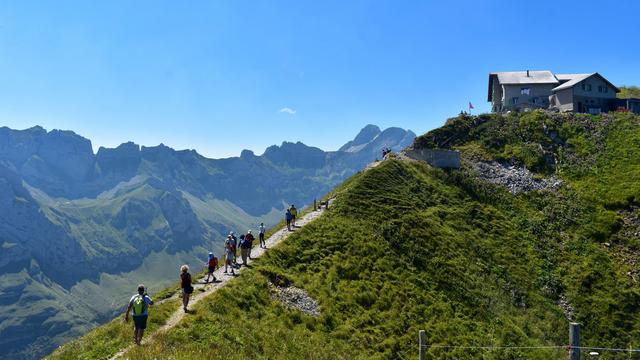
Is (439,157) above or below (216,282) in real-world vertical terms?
above

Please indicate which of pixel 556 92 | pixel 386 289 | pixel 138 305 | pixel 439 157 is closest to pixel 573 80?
pixel 556 92

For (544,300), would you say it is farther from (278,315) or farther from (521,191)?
(278,315)

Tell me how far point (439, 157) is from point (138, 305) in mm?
62279

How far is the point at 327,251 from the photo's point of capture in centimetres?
4556

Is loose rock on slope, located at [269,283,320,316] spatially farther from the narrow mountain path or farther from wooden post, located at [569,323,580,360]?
wooden post, located at [569,323,580,360]

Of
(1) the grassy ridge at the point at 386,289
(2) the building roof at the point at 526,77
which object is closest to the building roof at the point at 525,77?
(2) the building roof at the point at 526,77

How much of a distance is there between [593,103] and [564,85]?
24.6 feet

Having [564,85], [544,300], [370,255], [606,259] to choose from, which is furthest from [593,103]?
[370,255]

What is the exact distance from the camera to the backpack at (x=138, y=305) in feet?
75.7

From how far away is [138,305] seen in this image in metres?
23.0

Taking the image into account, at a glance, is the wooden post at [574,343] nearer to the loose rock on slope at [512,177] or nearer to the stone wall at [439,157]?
the loose rock on slope at [512,177]

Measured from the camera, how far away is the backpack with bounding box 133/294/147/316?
908 inches

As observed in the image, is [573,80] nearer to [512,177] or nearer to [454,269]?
[512,177]

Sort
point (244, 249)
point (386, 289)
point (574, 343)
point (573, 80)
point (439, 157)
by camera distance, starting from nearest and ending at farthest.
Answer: point (574, 343), point (244, 249), point (386, 289), point (439, 157), point (573, 80)
